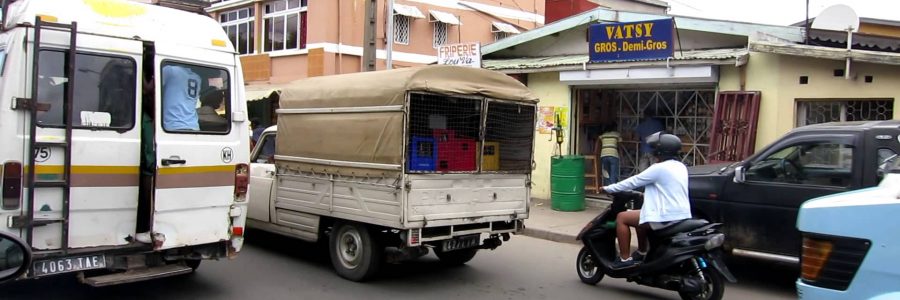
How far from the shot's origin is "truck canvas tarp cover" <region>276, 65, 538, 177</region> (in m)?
6.13

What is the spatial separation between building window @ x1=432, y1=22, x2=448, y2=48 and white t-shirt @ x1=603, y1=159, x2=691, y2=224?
15.9 metres

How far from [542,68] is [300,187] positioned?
609 centimetres

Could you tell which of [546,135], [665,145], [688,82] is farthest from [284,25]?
[665,145]

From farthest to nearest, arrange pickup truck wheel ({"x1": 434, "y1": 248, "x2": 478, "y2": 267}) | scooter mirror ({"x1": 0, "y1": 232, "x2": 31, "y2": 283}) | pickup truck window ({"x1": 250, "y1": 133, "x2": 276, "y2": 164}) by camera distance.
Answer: pickup truck window ({"x1": 250, "y1": 133, "x2": 276, "y2": 164}) → pickup truck wheel ({"x1": 434, "y1": 248, "x2": 478, "y2": 267}) → scooter mirror ({"x1": 0, "y1": 232, "x2": 31, "y2": 283})

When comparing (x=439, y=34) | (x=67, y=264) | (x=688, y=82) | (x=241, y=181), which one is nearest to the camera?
(x=67, y=264)

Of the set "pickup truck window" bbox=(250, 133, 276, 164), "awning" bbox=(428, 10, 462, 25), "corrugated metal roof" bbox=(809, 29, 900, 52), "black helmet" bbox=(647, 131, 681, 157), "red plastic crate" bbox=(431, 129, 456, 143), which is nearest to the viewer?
"black helmet" bbox=(647, 131, 681, 157)

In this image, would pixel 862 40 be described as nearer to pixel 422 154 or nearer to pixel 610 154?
pixel 610 154

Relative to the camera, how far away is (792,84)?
30.5 ft

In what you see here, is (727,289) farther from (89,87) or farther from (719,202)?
(89,87)

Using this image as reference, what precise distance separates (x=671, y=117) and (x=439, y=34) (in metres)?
11.3

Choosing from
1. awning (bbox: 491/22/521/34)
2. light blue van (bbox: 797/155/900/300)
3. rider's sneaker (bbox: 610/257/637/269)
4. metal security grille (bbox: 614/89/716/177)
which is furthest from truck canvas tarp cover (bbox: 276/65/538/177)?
awning (bbox: 491/22/521/34)

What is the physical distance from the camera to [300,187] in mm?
7172

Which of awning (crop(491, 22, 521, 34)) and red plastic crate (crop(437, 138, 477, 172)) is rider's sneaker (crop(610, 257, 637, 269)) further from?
awning (crop(491, 22, 521, 34))

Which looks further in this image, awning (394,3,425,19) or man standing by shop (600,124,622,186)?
awning (394,3,425,19)
